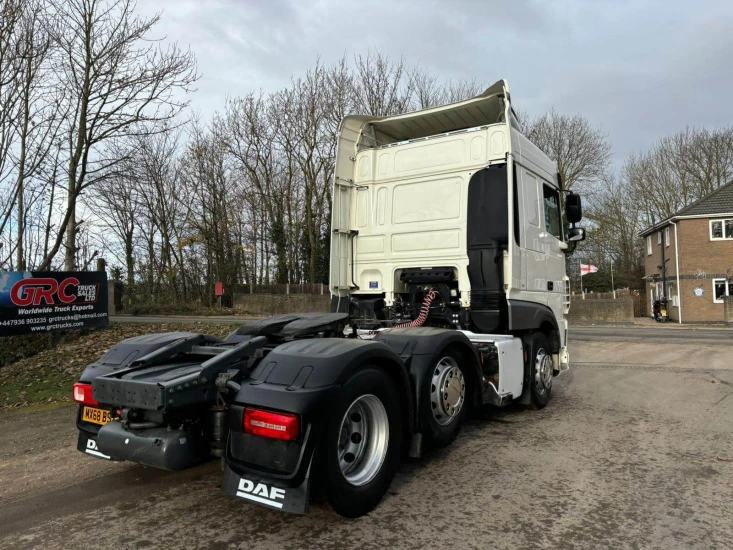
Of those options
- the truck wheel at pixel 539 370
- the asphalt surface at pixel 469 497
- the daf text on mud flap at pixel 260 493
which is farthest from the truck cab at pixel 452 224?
the daf text on mud flap at pixel 260 493

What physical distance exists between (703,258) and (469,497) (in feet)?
96.6

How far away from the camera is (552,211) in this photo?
6.96 m

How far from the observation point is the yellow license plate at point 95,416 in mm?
3572

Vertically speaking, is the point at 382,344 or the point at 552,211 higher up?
the point at 552,211

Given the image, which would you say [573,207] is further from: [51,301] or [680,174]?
[680,174]

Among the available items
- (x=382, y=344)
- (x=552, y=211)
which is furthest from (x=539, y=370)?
(x=382, y=344)

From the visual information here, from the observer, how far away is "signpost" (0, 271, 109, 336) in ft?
31.3

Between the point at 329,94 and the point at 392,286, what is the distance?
2529 centimetres

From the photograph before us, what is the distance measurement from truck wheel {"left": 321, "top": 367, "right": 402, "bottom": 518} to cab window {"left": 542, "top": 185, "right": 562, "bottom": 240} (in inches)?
162

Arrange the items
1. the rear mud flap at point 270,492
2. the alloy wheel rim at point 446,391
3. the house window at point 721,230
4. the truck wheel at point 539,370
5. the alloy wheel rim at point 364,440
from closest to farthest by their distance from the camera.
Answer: the rear mud flap at point 270,492 < the alloy wheel rim at point 364,440 < the alloy wheel rim at point 446,391 < the truck wheel at point 539,370 < the house window at point 721,230

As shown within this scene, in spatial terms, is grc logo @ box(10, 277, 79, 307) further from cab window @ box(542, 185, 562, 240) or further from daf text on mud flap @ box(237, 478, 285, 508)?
cab window @ box(542, 185, 562, 240)

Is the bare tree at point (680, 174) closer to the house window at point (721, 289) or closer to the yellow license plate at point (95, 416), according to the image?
the house window at point (721, 289)

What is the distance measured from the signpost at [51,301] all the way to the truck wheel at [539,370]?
9111mm

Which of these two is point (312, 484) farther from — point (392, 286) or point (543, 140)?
point (543, 140)
